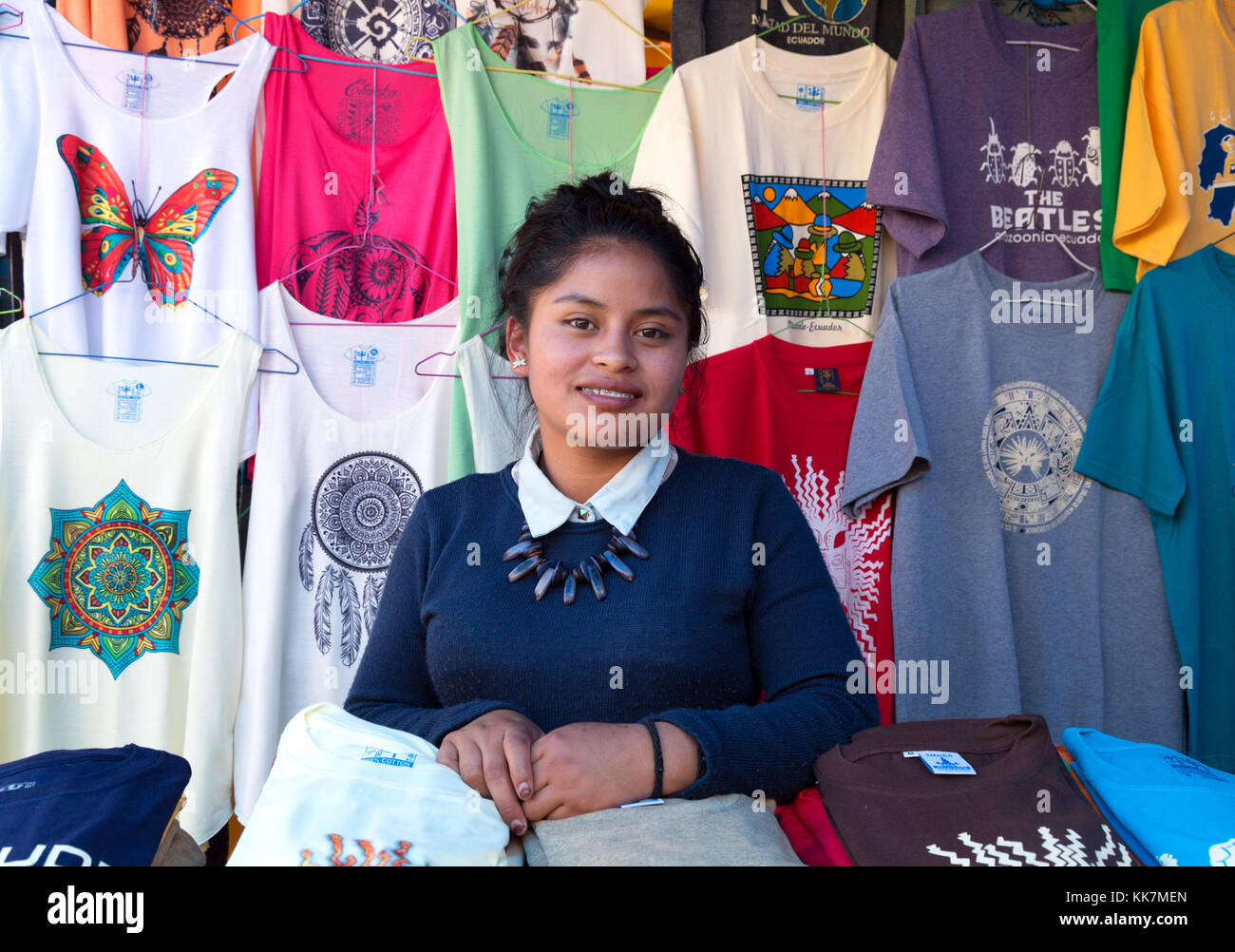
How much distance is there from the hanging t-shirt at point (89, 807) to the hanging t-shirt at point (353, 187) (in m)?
1.73

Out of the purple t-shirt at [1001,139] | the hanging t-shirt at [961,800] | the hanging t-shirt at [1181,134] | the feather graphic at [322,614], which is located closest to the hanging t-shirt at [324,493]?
the feather graphic at [322,614]

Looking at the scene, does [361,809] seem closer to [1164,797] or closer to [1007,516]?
[1164,797]

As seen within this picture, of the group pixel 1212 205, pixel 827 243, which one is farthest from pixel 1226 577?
pixel 827 243

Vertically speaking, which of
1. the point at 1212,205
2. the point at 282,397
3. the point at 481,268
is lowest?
the point at 282,397

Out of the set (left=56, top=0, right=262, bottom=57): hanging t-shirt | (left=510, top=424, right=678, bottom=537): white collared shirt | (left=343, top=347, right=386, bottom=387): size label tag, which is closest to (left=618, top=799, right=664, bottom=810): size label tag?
(left=510, top=424, right=678, bottom=537): white collared shirt

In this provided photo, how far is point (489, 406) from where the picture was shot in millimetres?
2555

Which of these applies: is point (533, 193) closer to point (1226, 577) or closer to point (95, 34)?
point (95, 34)

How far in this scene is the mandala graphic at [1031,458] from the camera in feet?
8.47

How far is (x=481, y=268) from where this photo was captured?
103 inches

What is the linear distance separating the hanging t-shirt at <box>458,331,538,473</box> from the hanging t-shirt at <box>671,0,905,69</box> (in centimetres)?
107

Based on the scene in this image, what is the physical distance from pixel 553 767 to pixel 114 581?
1.72 m

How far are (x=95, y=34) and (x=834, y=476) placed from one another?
230 centimetres

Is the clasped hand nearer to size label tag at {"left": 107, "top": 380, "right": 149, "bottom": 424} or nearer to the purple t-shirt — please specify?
size label tag at {"left": 107, "top": 380, "right": 149, "bottom": 424}
